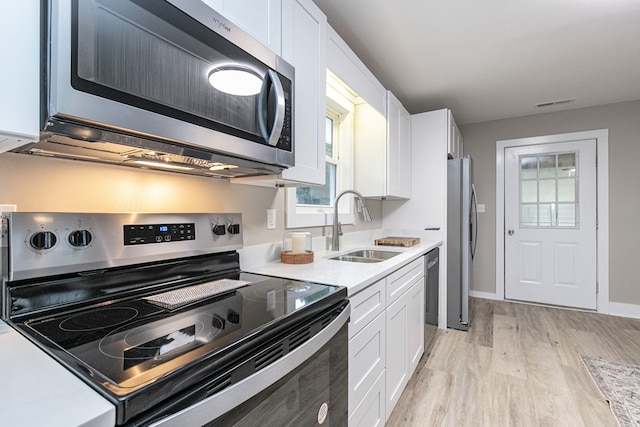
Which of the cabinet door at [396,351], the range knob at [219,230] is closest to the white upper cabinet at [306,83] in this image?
the range knob at [219,230]

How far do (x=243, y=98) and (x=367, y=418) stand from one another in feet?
4.62

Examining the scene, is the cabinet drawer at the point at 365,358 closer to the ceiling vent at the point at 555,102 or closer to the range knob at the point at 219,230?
the range knob at the point at 219,230

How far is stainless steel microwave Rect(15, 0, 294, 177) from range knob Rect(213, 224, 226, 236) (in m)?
0.25

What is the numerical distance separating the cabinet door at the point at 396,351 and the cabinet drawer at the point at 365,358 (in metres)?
0.10

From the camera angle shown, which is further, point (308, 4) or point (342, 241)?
point (342, 241)

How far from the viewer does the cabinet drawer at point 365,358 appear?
1215 mm

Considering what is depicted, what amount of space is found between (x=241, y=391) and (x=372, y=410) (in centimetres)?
105

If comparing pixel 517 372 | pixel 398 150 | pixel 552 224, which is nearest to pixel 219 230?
pixel 398 150

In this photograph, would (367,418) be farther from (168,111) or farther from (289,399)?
(168,111)

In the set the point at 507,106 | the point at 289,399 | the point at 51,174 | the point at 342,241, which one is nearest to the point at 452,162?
the point at 507,106

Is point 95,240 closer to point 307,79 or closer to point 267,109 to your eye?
point 267,109

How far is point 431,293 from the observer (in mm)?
2590

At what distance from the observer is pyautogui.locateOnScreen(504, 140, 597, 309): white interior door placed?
362 centimetres

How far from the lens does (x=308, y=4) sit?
4.71ft
